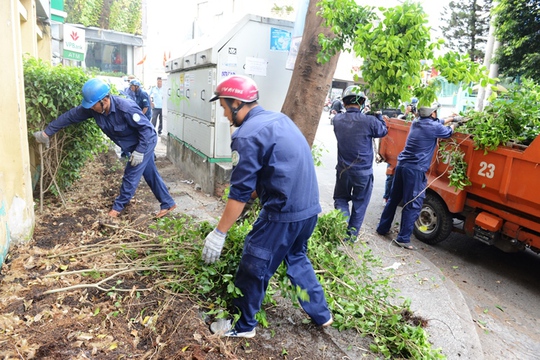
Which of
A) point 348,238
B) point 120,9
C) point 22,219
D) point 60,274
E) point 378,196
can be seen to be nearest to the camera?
point 60,274

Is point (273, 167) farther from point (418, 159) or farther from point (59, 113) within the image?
point (59, 113)

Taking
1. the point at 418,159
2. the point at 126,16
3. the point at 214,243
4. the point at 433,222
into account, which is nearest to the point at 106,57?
the point at 126,16

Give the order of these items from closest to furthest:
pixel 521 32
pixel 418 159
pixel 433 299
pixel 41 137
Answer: pixel 433 299 < pixel 41 137 < pixel 418 159 < pixel 521 32

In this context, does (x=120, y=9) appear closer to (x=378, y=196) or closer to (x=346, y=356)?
(x=378, y=196)

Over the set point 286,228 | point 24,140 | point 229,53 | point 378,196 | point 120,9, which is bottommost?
point 378,196

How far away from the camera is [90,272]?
3.25 m

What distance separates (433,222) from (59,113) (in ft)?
16.5

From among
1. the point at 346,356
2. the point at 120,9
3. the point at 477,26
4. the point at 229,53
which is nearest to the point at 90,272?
the point at 346,356

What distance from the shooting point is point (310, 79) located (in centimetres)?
493

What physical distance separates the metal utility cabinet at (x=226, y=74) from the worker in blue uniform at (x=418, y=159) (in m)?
2.27

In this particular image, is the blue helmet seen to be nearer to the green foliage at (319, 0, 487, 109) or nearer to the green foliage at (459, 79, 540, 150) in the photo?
the green foliage at (319, 0, 487, 109)

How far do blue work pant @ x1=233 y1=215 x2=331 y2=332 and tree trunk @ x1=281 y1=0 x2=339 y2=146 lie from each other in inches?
96.7

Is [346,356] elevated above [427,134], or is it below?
below

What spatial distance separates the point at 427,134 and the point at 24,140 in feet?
14.8
